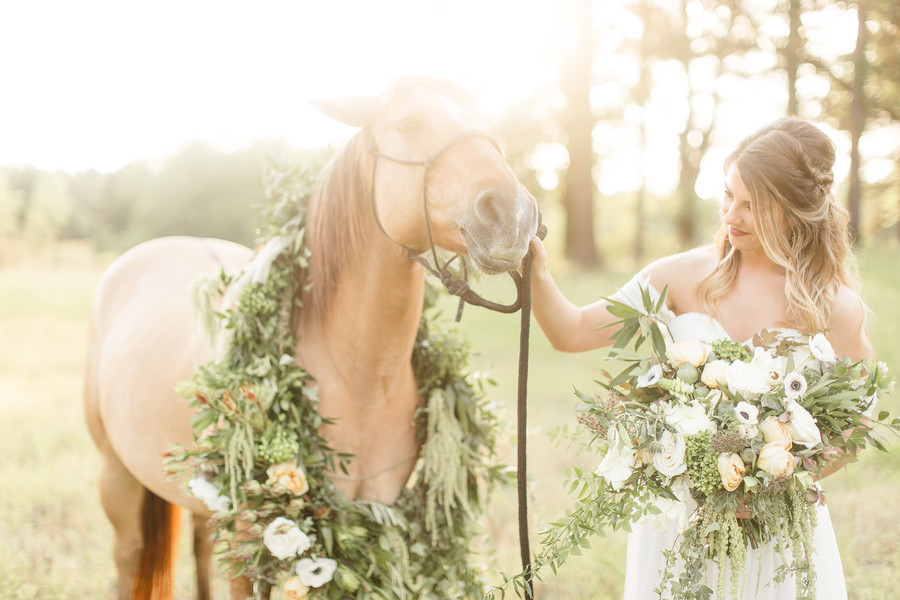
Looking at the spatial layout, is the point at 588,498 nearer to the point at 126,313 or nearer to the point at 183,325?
the point at 183,325

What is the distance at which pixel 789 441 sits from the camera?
162 cm

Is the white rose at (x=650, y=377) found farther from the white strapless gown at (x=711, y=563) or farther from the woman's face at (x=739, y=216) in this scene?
the woman's face at (x=739, y=216)

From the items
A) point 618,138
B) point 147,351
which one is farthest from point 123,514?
point 618,138

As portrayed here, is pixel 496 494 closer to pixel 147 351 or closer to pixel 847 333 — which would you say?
pixel 147 351

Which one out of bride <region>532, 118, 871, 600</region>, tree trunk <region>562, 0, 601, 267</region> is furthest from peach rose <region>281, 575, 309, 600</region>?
tree trunk <region>562, 0, 601, 267</region>

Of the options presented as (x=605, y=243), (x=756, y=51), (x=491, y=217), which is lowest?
(x=605, y=243)

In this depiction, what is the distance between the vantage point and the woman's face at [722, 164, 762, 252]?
2008 mm

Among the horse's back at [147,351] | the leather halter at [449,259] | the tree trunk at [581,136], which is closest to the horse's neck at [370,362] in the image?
the leather halter at [449,259]

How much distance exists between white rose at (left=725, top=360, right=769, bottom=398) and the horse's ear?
1.33 meters

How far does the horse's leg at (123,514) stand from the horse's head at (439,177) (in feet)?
7.39

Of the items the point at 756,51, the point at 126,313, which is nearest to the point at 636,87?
the point at 756,51

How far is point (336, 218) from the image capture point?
2.19 metres

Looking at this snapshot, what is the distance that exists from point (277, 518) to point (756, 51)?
1503 cm

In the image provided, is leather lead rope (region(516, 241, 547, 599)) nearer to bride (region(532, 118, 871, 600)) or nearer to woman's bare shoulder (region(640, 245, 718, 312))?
bride (region(532, 118, 871, 600))
